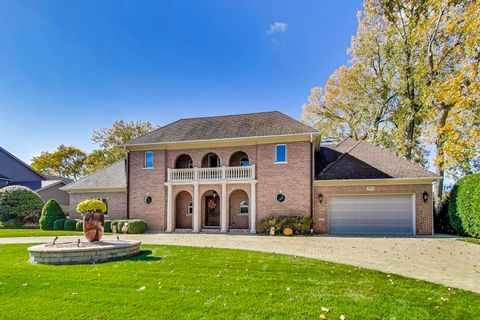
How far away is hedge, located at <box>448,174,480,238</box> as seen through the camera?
52.0ft

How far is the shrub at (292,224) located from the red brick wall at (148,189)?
24.6 ft

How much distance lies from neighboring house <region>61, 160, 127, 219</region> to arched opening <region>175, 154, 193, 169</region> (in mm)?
3990

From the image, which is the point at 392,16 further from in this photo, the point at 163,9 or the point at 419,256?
the point at 419,256

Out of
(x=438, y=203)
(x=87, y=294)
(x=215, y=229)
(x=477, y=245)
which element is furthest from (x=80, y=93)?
(x=438, y=203)

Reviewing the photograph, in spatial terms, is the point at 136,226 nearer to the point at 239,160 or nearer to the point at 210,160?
the point at 210,160

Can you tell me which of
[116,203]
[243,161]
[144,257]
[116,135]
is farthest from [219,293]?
[116,135]

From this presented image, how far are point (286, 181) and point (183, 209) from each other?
26.4ft

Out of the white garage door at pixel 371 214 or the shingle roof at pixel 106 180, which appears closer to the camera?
the white garage door at pixel 371 214

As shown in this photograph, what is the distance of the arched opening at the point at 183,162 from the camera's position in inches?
896

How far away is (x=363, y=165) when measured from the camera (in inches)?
754

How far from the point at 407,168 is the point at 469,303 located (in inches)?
546

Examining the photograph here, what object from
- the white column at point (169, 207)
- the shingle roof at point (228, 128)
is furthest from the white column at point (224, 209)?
the white column at point (169, 207)

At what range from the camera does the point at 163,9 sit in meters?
15.8

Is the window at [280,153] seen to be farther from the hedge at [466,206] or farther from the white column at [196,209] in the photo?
the hedge at [466,206]
